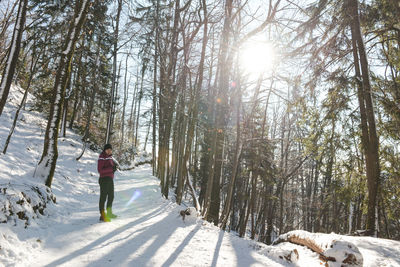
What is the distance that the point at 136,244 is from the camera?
4.33 meters

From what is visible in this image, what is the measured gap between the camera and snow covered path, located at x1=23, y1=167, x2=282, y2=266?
3.50 meters

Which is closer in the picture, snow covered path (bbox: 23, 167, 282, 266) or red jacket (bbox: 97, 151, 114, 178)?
snow covered path (bbox: 23, 167, 282, 266)

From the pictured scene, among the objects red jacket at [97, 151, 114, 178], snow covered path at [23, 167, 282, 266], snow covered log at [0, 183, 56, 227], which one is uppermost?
red jacket at [97, 151, 114, 178]

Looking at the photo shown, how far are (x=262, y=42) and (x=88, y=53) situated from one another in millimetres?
11224

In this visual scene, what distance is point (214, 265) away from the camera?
12.6 ft

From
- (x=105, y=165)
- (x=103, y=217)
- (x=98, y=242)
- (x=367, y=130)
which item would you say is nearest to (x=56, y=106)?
(x=105, y=165)

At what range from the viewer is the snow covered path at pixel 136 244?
350cm

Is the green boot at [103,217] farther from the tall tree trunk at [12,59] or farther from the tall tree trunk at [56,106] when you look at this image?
the tall tree trunk at [12,59]

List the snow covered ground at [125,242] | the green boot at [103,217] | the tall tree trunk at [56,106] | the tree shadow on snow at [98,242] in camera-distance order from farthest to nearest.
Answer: the tall tree trunk at [56,106]
the green boot at [103,217]
the snow covered ground at [125,242]
the tree shadow on snow at [98,242]

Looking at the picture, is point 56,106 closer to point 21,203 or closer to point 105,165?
point 105,165

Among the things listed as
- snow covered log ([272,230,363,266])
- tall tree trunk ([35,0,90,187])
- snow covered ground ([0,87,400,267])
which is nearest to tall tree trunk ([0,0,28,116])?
tall tree trunk ([35,0,90,187])

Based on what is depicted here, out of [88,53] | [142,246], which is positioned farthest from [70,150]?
[142,246]

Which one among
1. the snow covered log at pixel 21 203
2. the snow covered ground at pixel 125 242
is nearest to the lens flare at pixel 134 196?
the snow covered ground at pixel 125 242

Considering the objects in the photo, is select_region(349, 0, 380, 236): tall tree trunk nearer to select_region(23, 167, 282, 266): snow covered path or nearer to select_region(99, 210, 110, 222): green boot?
select_region(23, 167, 282, 266): snow covered path
